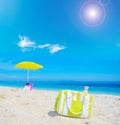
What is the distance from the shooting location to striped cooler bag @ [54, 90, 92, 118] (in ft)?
17.8

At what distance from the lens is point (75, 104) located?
551 centimetres

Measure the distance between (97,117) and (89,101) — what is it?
0.53 m

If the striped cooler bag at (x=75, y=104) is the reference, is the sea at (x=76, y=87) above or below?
below

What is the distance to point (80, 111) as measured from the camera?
543 centimetres

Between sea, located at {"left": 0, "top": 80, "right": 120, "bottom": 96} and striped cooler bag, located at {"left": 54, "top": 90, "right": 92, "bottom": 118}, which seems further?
sea, located at {"left": 0, "top": 80, "right": 120, "bottom": 96}

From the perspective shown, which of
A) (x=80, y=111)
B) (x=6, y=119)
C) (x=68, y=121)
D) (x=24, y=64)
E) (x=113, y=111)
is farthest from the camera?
(x=24, y=64)

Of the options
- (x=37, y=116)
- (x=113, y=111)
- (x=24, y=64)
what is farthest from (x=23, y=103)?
(x=24, y=64)

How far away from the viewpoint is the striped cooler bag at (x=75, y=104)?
5.42 metres

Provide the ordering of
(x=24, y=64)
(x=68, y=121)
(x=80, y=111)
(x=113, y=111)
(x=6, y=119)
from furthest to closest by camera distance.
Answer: (x=24, y=64) → (x=113, y=111) → (x=80, y=111) → (x=68, y=121) → (x=6, y=119)

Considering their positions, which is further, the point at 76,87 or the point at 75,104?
the point at 76,87

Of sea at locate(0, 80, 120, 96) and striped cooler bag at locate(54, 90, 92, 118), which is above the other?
striped cooler bag at locate(54, 90, 92, 118)

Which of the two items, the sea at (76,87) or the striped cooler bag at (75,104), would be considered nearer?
the striped cooler bag at (75,104)

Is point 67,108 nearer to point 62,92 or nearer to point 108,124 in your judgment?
point 62,92

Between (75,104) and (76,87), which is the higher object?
(75,104)
